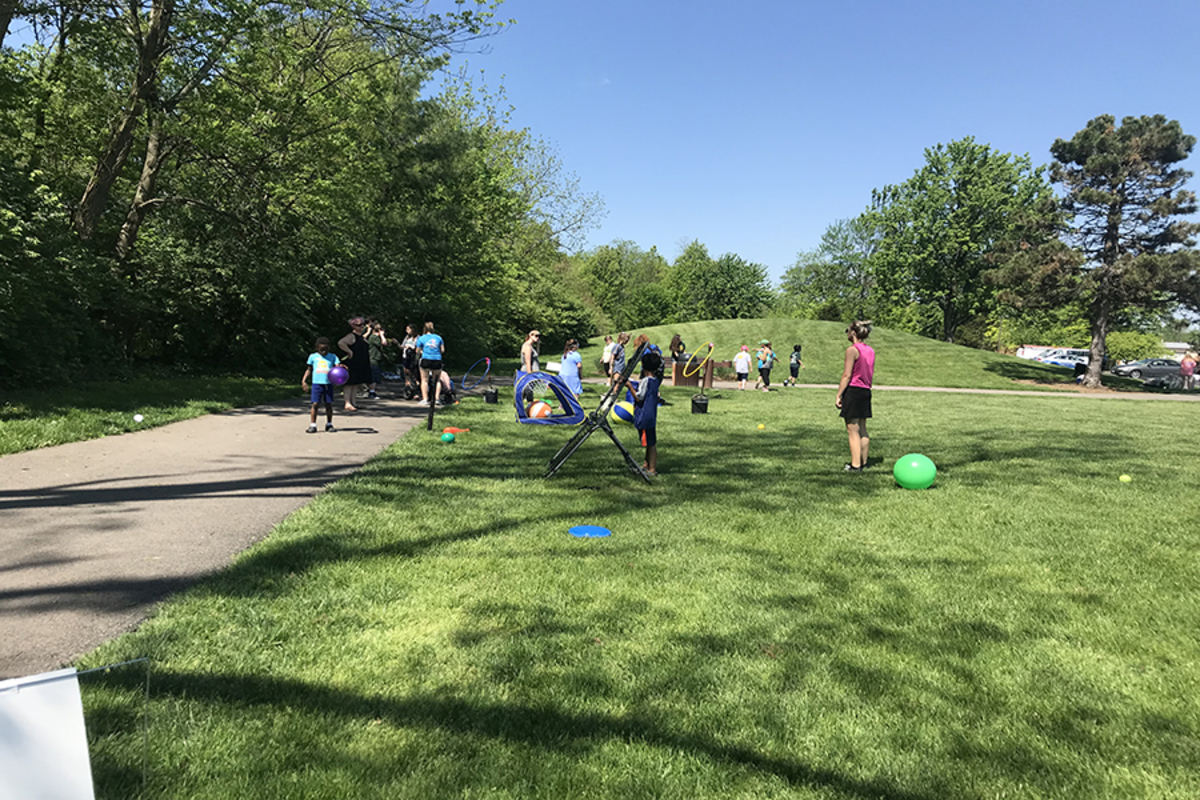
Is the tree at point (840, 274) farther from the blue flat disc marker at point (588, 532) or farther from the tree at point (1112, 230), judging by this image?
the blue flat disc marker at point (588, 532)

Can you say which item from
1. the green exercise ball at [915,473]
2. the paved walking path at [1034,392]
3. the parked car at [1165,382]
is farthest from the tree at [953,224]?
the green exercise ball at [915,473]

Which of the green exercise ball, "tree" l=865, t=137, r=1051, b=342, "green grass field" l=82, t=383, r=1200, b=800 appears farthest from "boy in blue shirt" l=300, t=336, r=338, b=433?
"tree" l=865, t=137, r=1051, b=342

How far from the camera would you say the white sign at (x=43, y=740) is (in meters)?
1.77

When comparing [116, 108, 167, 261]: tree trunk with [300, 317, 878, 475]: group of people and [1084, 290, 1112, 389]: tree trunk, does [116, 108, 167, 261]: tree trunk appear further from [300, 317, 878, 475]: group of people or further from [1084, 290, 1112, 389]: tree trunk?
[1084, 290, 1112, 389]: tree trunk

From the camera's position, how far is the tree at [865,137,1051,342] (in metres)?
54.7

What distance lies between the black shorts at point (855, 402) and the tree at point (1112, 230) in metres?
32.6

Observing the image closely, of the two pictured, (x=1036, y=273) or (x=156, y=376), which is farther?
(x=1036, y=273)

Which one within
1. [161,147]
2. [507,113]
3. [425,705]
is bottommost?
[425,705]

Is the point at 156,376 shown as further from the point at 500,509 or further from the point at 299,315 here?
the point at 500,509

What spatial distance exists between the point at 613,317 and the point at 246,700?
7892cm

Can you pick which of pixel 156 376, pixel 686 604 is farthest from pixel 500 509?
pixel 156 376

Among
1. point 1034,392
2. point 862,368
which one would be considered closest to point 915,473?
point 862,368

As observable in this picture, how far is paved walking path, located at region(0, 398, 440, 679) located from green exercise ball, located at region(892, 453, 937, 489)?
678 cm

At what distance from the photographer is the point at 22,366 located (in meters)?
11.8
